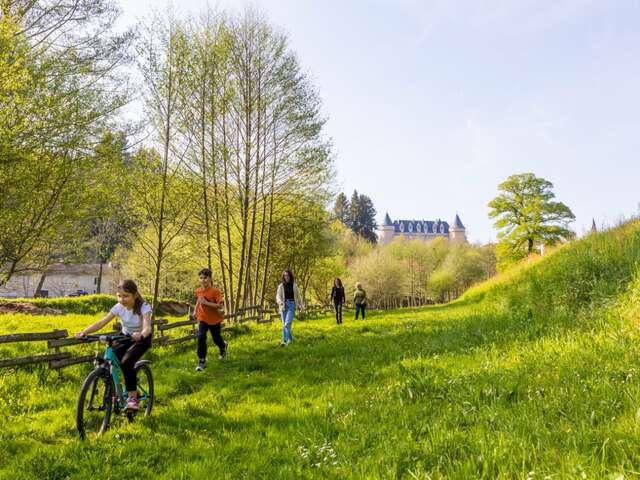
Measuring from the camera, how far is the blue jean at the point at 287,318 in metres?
11.7

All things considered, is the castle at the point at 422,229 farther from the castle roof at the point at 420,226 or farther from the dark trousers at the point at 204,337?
the dark trousers at the point at 204,337

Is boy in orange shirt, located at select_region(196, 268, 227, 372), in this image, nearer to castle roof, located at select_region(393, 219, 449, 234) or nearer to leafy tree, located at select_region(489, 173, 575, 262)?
leafy tree, located at select_region(489, 173, 575, 262)

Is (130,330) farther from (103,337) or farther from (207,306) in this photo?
(207,306)

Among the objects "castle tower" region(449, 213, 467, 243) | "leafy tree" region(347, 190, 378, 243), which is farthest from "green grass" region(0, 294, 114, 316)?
"castle tower" region(449, 213, 467, 243)

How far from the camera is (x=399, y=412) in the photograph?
491cm

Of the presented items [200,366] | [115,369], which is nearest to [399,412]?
[115,369]

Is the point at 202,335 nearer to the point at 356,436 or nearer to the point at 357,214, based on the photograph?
the point at 356,436

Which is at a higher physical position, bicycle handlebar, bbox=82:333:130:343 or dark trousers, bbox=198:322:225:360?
bicycle handlebar, bbox=82:333:130:343

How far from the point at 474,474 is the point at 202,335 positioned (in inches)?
272

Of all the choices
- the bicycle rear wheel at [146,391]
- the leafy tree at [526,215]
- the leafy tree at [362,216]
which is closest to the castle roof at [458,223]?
the leafy tree at [362,216]

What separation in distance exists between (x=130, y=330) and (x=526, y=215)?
4499 centimetres

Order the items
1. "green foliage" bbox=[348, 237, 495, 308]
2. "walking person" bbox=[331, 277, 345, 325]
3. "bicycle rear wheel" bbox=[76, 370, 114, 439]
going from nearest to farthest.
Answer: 1. "bicycle rear wheel" bbox=[76, 370, 114, 439]
2. "walking person" bbox=[331, 277, 345, 325]
3. "green foliage" bbox=[348, 237, 495, 308]

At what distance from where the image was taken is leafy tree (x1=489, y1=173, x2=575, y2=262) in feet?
137

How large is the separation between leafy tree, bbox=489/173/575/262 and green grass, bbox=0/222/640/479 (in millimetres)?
36272
